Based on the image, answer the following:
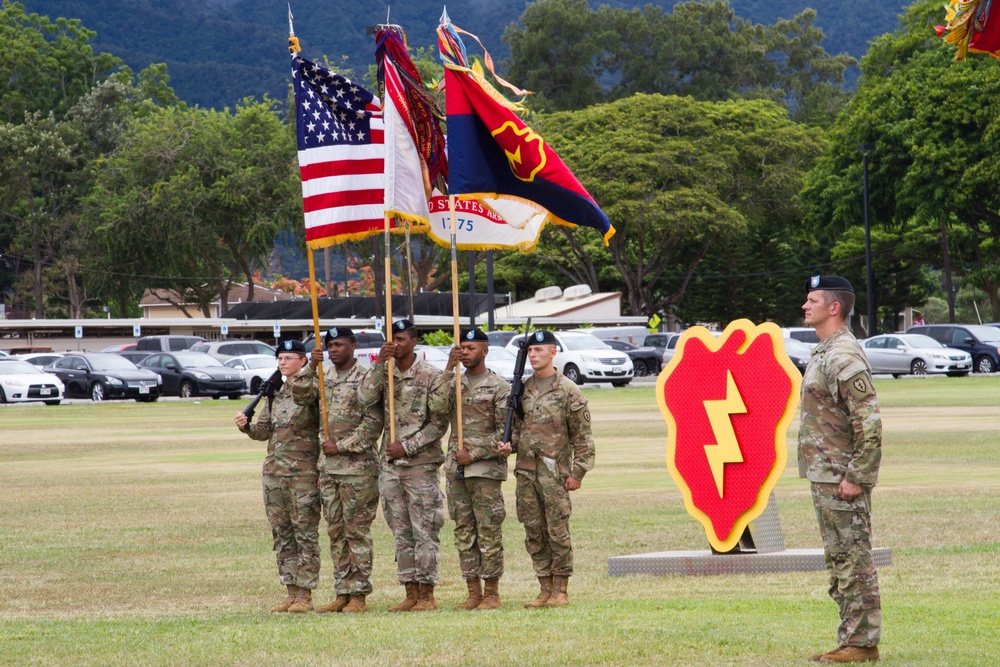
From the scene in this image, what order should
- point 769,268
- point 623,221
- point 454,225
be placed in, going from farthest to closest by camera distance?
point 769,268 → point 623,221 → point 454,225

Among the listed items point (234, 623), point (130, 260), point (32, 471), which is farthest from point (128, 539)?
point (130, 260)

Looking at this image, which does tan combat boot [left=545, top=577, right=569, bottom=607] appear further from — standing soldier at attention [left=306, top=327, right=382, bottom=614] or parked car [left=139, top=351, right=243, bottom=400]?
parked car [left=139, top=351, right=243, bottom=400]

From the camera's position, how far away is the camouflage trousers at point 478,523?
9633 millimetres

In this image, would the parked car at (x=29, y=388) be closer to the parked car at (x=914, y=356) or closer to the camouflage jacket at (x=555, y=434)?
the parked car at (x=914, y=356)

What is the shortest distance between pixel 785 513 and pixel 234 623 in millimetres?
6995

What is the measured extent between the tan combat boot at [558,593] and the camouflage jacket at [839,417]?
258 centimetres

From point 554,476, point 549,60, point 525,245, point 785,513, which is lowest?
point 785,513

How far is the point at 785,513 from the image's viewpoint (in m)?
14.5

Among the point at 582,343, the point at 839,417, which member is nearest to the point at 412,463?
the point at 839,417

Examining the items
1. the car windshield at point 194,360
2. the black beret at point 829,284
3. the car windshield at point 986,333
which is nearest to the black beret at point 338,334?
the black beret at point 829,284

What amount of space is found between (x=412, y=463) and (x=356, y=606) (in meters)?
1.01

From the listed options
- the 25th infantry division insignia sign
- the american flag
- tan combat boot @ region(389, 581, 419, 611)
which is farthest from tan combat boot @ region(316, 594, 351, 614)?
the 25th infantry division insignia sign

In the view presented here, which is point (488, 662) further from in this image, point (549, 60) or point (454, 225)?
point (549, 60)

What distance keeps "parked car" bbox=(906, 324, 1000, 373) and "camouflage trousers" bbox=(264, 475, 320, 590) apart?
3963cm
